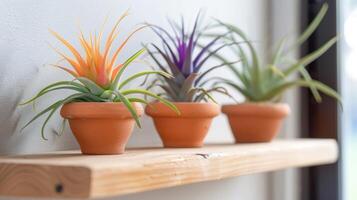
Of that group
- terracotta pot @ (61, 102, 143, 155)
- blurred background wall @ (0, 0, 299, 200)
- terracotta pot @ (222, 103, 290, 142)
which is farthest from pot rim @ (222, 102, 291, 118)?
terracotta pot @ (61, 102, 143, 155)

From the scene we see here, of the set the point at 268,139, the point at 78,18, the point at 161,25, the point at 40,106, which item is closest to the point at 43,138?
the point at 40,106

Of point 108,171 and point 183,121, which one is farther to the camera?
point 183,121

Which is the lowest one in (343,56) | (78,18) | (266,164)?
(266,164)

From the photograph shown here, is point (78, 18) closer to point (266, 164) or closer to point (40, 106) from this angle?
point (40, 106)

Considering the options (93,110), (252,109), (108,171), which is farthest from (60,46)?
(252,109)

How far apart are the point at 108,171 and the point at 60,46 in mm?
267

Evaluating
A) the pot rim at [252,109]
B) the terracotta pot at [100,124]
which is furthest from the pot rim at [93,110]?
the pot rim at [252,109]

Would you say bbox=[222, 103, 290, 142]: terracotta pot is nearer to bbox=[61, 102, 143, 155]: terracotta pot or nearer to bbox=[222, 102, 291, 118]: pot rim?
bbox=[222, 102, 291, 118]: pot rim

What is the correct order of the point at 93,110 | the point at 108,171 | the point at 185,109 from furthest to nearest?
the point at 185,109 < the point at 93,110 < the point at 108,171

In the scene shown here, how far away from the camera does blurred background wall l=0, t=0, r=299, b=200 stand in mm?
697

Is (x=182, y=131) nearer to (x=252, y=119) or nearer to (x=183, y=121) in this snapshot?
(x=183, y=121)

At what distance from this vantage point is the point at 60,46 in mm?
773

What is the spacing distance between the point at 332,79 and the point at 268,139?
0.39 meters

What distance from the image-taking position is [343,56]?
138 cm
